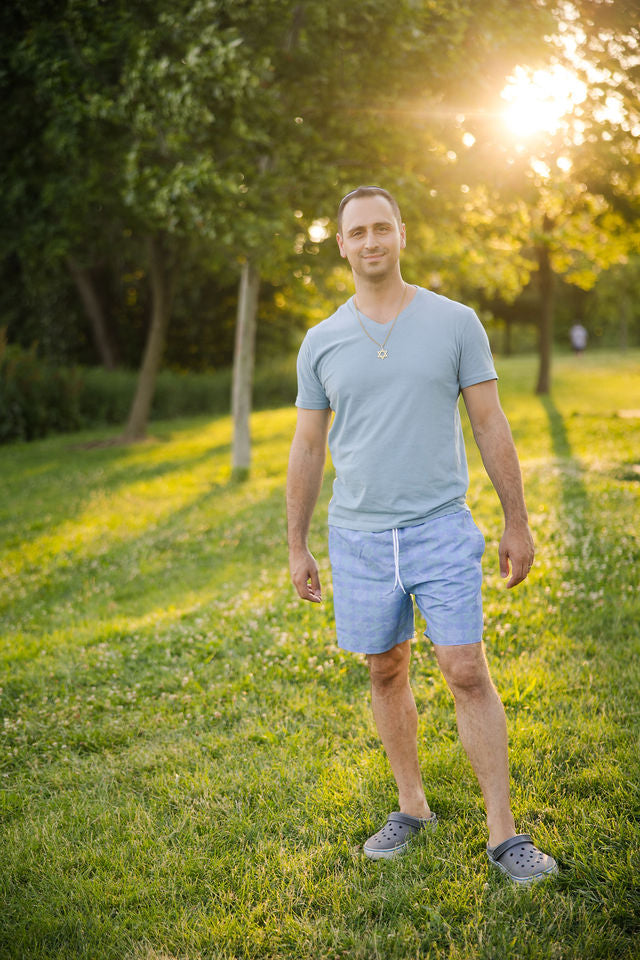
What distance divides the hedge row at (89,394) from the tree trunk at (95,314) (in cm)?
114

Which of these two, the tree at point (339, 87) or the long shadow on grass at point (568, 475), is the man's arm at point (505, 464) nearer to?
the long shadow on grass at point (568, 475)

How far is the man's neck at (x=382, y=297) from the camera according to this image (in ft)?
9.47

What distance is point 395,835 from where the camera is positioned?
3.11 metres

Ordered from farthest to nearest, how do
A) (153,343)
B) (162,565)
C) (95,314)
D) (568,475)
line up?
(95,314) < (153,343) < (568,475) < (162,565)

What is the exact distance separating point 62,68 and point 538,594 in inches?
393

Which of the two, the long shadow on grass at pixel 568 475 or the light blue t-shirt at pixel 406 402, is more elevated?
the light blue t-shirt at pixel 406 402

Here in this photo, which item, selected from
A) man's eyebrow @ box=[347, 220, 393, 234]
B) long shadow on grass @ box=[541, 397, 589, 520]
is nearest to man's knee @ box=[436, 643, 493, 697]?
man's eyebrow @ box=[347, 220, 393, 234]

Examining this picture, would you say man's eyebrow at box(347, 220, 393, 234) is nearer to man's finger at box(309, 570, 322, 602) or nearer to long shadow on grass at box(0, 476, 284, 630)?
man's finger at box(309, 570, 322, 602)

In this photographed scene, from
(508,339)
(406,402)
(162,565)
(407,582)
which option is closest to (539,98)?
(162,565)

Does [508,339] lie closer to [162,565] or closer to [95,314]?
[95,314]

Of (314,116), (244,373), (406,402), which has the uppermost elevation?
(314,116)

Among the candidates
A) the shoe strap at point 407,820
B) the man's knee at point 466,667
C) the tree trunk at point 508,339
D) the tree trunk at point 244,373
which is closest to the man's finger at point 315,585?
the man's knee at point 466,667

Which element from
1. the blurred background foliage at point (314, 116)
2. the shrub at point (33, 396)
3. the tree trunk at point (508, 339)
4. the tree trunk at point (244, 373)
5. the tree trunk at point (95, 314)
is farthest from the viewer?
the tree trunk at point (508, 339)

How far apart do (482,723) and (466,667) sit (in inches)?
9.4
